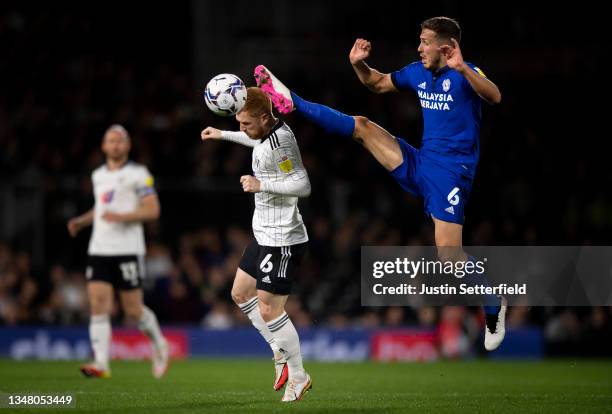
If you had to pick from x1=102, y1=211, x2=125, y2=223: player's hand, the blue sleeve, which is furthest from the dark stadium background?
the blue sleeve

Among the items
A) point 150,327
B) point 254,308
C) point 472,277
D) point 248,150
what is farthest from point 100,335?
point 248,150

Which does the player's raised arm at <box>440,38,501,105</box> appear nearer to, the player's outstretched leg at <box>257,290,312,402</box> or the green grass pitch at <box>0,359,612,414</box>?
the player's outstretched leg at <box>257,290,312,402</box>

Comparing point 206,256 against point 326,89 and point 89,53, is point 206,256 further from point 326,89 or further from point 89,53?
point 89,53

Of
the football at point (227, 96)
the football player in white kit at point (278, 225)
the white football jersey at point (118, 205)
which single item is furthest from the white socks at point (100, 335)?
the football at point (227, 96)

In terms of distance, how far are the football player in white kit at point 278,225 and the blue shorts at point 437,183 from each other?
1.01 metres

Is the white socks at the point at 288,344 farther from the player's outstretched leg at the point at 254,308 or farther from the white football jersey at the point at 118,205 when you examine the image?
the white football jersey at the point at 118,205

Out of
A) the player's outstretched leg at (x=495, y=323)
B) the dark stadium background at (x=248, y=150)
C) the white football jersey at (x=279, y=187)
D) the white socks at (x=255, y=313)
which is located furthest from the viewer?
the dark stadium background at (x=248, y=150)

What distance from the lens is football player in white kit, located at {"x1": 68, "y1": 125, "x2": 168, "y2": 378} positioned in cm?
1215

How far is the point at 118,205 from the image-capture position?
12.4 meters

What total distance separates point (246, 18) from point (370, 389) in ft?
44.4

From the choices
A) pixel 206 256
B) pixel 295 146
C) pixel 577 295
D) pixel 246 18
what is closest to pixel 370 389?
pixel 295 146

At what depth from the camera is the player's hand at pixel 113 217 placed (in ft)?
39.4

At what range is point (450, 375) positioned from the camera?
44.0 ft

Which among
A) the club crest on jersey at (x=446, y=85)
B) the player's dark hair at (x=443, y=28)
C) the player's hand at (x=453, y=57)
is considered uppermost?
the player's dark hair at (x=443, y=28)
